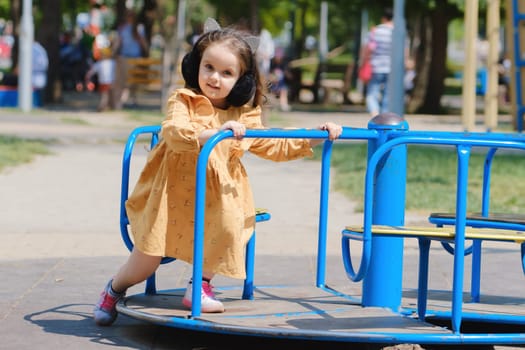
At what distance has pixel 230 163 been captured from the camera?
4.75 meters

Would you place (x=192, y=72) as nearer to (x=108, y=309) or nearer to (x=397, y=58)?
(x=108, y=309)

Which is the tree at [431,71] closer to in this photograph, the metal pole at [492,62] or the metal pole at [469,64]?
the metal pole at [469,64]

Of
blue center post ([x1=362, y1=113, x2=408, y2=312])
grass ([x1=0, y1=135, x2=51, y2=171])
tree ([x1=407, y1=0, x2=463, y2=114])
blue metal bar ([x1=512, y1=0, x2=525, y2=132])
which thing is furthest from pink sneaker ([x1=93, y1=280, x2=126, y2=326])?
tree ([x1=407, y1=0, x2=463, y2=114])

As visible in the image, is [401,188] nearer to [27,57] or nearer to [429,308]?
[429,308]

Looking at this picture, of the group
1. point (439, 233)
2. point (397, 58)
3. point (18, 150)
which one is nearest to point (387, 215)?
point (439, 233)

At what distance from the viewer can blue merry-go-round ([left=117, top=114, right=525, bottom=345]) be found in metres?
4.26

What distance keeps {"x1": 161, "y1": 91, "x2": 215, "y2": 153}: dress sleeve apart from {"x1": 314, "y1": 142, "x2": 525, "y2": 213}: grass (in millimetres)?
4369

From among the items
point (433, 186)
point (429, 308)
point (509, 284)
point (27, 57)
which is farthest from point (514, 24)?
point (27, 57)

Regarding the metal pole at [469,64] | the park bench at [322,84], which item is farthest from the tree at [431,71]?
the metal pole at [469,64]

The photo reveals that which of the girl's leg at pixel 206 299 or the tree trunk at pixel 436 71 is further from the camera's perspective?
the tree trunk at pixel 436 71

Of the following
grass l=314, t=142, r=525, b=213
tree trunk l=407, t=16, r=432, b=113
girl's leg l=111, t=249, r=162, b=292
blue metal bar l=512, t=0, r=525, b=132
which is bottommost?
girl's leg l=111, t=249, r=162, b=292

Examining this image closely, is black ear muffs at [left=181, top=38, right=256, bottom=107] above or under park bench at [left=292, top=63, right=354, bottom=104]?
under

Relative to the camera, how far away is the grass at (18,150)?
1186 cm

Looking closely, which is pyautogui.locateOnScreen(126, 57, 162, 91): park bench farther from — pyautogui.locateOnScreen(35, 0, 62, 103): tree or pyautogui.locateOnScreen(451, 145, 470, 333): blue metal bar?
pyautogui.locateOnScreen(451, 145, 470, 333): blue metal bar
